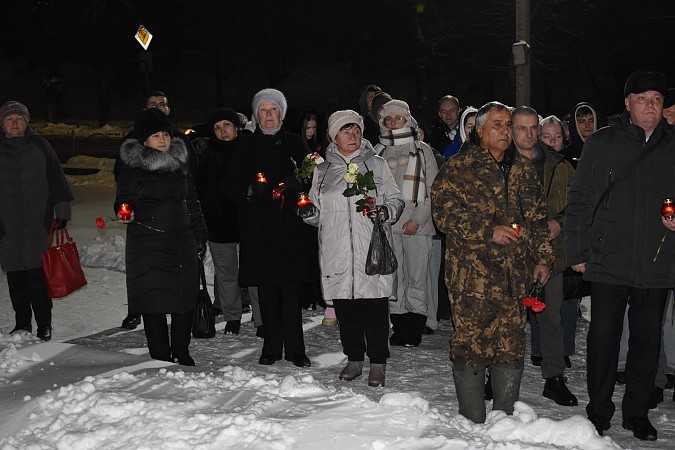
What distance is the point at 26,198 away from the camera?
25.1 ft

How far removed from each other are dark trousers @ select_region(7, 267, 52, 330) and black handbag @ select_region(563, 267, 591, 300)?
184 inches

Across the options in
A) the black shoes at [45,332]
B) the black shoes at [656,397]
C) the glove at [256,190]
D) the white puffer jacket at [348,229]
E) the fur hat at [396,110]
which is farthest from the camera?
the black shoes at [45,332]

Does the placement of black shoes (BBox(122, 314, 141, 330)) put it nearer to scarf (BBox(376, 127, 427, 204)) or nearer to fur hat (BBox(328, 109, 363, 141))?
scarf (BBox(376, 127, 427, 204))

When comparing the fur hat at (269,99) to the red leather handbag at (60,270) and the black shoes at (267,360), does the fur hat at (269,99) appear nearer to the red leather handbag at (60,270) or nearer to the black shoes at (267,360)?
the black shoes at (267,360)

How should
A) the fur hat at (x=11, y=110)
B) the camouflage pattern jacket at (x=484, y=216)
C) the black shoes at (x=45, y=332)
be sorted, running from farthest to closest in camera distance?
the black shoes at (x=45, y=332) < the fur hat at (x=11, y=110) < the camouflage pattern jacket at (x=484, y=216)

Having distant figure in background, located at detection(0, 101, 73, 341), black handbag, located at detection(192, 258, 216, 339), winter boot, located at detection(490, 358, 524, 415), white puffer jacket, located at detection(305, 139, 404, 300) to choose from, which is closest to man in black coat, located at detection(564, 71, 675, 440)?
winter boot, located at detection(490, 358, 524, 415)

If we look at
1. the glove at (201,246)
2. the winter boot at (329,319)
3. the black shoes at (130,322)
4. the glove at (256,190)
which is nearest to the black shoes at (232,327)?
the winter boot at (329,319)

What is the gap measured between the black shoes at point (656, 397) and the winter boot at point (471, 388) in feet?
4.66

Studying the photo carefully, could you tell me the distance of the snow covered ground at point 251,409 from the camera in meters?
4.08

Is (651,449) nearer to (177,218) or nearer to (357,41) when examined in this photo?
(177,218)

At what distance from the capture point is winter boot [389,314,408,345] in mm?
7414

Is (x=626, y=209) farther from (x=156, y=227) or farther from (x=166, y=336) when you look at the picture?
(x=166, y=336)

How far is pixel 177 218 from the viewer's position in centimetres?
638

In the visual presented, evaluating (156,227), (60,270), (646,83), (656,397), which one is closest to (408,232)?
(156,227)
